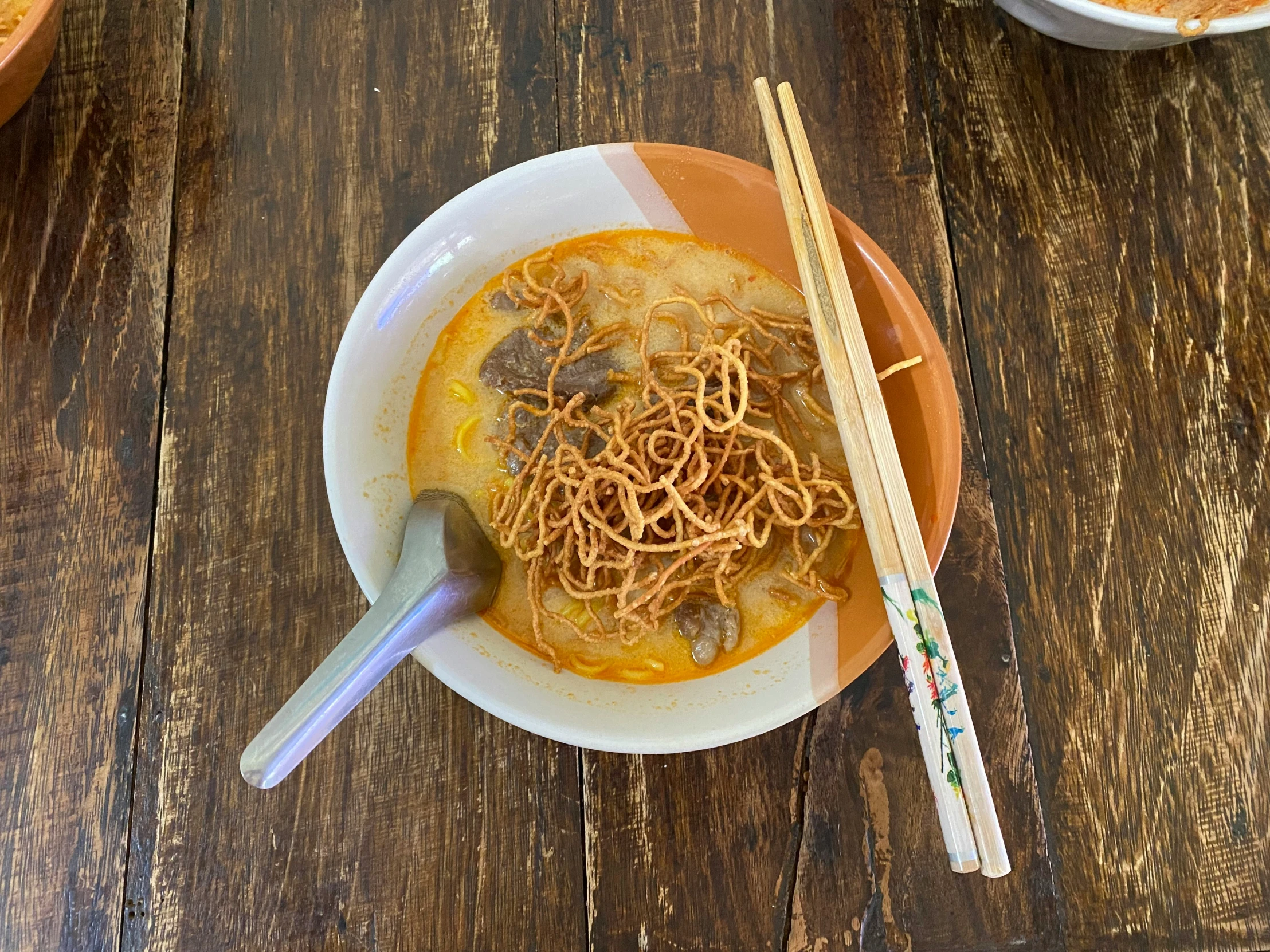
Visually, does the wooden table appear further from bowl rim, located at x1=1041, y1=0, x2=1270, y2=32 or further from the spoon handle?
the spoon handle

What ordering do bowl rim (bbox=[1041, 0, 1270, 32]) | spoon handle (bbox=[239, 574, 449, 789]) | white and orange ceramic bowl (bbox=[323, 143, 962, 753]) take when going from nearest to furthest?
spoon handle (bbox=[239, 574, 449, 789]) < white and orange ceramic bowl (bbox=[323, 143, 962, 753]) < bowl rim (bbox=[1041, 0, 1270, 32])

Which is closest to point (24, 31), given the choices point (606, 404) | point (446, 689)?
point (606, 404)

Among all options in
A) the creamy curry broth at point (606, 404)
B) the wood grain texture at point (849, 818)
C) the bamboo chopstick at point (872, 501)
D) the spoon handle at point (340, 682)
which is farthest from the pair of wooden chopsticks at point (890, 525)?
the spoon handle at point (340, 682)

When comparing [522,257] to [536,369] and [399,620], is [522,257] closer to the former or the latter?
[536,369]

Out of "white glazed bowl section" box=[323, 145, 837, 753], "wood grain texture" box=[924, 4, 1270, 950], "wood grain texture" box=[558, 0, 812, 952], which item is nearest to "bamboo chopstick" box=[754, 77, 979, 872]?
"white glazed bowl section" box=[323, 145, 837, 753]

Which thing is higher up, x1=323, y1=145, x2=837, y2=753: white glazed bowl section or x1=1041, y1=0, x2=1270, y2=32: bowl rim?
x1=1041, y1=0, x2=1270, y2=32: bowl rim

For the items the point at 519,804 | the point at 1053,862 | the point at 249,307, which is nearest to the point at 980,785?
the point at 1053,862

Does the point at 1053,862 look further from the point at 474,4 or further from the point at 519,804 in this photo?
the point at 474,4
